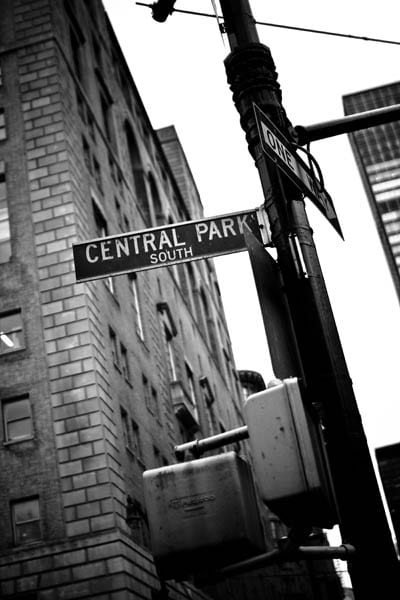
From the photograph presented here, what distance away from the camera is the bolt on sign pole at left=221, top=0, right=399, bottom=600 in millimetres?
4500

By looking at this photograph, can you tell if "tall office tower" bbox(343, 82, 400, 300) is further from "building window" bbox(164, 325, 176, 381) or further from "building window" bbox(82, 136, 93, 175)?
"building window" bbox(82, 136, 93, 175)

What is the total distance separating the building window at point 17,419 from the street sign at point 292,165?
23.0m

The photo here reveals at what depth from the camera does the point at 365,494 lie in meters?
4.61

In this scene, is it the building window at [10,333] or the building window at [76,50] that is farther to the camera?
the building window at [76,50]

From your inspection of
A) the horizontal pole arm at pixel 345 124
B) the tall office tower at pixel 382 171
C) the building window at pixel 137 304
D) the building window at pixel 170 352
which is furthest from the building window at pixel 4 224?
the tall office tower at pixel 382 171

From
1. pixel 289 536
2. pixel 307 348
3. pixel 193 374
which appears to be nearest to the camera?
pixel 289 536

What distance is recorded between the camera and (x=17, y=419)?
28188mm

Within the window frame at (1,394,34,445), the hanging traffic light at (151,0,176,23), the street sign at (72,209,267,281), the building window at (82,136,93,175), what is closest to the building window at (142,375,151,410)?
the window frame at (1,394,34,445)

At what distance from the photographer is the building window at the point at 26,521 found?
2645cm

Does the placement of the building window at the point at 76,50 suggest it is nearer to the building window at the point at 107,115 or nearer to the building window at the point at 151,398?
the building window at the point at 107,115

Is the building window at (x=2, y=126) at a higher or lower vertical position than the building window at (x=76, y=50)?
lower

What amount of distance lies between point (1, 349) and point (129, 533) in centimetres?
802

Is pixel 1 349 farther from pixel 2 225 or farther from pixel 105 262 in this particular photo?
pixel 105 262

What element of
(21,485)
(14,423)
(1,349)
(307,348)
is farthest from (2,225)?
(307,348)
